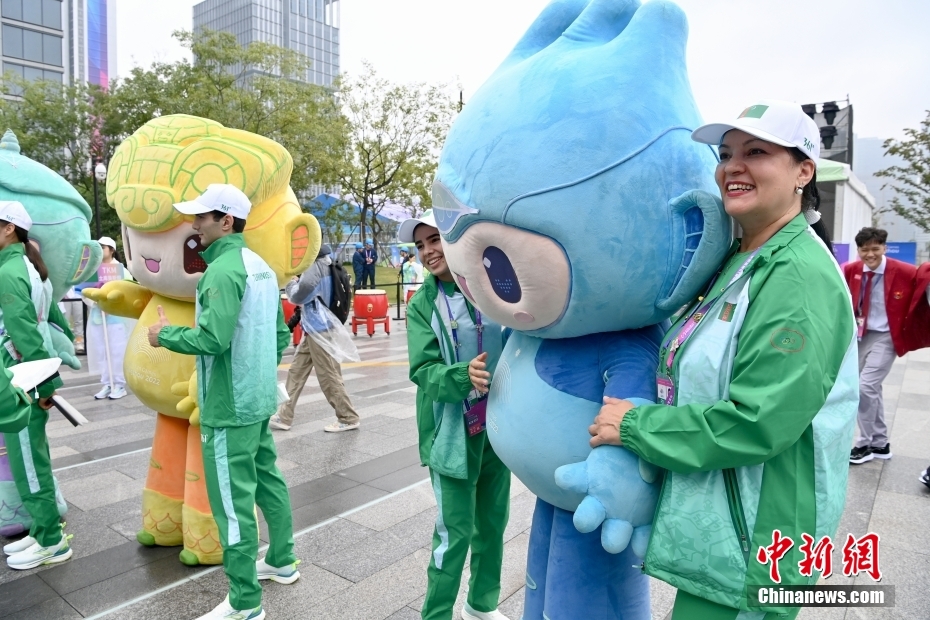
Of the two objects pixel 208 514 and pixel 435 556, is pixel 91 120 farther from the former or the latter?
pixel 435 556

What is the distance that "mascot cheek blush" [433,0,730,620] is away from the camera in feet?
6.55

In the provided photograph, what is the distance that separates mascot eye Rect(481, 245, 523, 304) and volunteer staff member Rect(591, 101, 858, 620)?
1.76 ft

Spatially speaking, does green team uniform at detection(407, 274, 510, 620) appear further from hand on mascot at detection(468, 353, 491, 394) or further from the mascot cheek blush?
the mascot cheek blush

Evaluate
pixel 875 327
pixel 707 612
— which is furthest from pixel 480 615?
pixel 875 327

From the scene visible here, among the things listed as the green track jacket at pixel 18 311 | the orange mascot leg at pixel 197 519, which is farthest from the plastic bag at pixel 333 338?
the green track jacket at pixel 18 311

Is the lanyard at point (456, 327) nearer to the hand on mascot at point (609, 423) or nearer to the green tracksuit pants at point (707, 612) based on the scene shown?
the hand on mascot at point (609, 423)

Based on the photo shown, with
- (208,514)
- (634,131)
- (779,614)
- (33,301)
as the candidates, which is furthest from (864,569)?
(33,301)

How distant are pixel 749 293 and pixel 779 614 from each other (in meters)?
0.86

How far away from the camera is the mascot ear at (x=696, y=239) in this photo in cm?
198

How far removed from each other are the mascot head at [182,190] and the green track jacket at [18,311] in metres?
0.54

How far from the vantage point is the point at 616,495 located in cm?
189

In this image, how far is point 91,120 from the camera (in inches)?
835

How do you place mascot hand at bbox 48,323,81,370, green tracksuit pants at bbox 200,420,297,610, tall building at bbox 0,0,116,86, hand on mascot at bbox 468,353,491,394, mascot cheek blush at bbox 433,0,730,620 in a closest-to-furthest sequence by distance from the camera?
mascot cheek blush at bbox 433,0,730,620, hand on mascot at bbox 468,353,491,394, green tracksuit pants at bbox 200,420,297,610, mascot hand at bbox 48,323,81,370, tall building at bbox 0,0,116,86

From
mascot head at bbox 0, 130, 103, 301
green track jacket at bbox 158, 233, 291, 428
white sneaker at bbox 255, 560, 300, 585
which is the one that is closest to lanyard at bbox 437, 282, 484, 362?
green track jacket at bbox 158, 233, 291, 428
